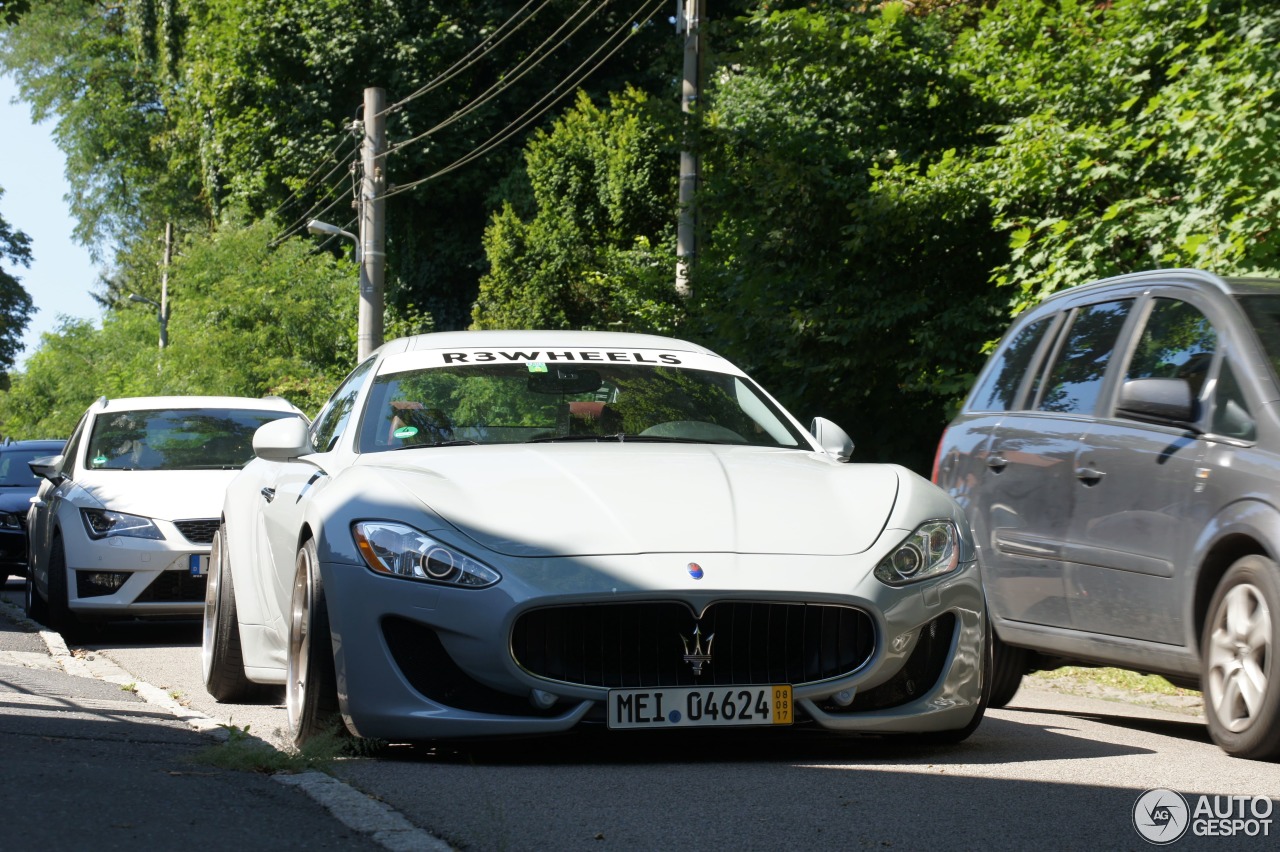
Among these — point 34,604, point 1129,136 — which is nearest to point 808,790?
point 1129,136

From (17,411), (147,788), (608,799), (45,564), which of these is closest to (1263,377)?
(608,799)

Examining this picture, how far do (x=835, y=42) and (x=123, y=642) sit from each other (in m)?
7.25

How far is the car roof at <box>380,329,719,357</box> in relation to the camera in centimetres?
708

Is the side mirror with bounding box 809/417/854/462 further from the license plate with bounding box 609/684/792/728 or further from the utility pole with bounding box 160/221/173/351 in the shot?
the utility pole with bounding box 160/221/173/351

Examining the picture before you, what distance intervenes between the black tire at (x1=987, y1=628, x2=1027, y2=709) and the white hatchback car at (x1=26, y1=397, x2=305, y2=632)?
5.80 metres

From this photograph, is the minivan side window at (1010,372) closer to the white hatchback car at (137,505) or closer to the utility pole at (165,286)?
the white hatchback car at (137,505)

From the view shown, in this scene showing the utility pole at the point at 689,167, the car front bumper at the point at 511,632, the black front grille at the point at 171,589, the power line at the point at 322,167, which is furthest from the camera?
the power line at the point at 322,167

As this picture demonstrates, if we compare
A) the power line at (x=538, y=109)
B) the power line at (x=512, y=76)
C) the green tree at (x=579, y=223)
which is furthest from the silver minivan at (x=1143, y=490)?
the power line at (x=538, y=109)

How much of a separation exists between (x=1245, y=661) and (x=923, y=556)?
4.24 feet

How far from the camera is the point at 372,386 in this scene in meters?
6.76

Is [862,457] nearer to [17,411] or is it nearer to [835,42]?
[835,42]

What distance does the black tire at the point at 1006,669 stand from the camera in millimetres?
7723

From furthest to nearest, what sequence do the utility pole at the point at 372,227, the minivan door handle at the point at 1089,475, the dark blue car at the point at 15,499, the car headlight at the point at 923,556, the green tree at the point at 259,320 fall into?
1. the green tree at the point at 259,320
2. the utility pole at the point at 372,227
3. the dark blue car at the point at 15,499
4. the minivan door handle at the point at 1089,475
5. the car headlight at the point at 923,556

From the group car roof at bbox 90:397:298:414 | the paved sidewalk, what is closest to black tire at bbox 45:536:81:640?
car roof at bbox 90:397:298:414
